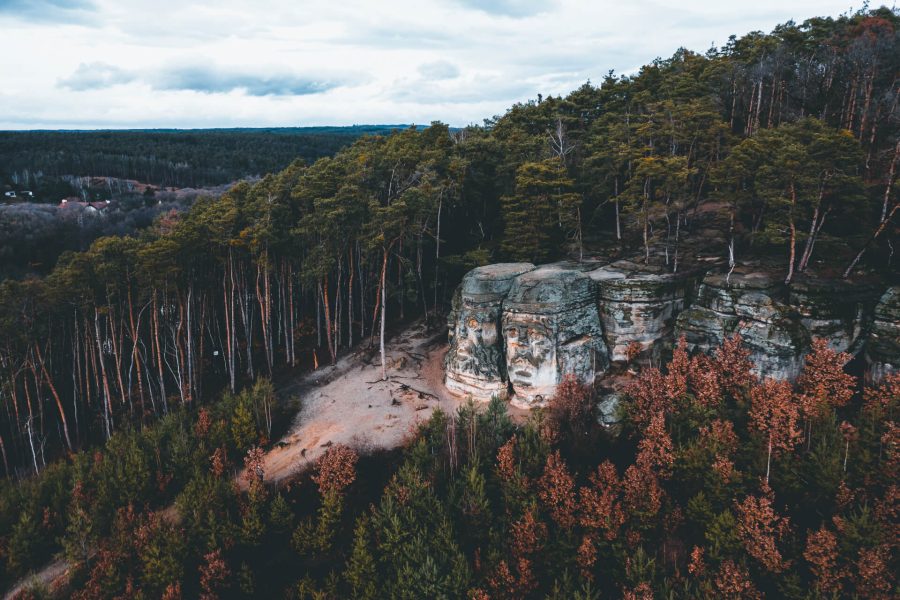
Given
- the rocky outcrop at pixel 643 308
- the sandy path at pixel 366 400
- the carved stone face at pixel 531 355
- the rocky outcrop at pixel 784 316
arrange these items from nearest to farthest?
the rocky outcrop at pixel 784 316 → the sandy path at pixel 366 400 → the rocky outcrop at pixel 643 308 → the carved stone face at pixel 531 355

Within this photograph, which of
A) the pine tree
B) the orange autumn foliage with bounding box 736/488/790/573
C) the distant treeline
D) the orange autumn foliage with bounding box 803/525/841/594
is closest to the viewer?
the orange autumn foliage with bounding box 803/525/841/594

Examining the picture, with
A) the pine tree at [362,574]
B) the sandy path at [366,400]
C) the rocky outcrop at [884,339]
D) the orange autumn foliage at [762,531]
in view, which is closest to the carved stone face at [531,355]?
the sandy path at [366,400]

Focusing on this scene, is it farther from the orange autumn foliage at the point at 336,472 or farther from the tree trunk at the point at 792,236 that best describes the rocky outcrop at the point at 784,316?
the orange autumn foliage at the point at 336,472

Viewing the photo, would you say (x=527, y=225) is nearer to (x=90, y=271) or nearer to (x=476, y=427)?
(x=476, y=427)

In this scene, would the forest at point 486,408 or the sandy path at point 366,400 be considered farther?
the sandy path at point 366,400

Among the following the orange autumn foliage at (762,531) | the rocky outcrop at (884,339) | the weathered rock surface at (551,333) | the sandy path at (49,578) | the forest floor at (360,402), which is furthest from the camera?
the weathered rock surface at (551,333)

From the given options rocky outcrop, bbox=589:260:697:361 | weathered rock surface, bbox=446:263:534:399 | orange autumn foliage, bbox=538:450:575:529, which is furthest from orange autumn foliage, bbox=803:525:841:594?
weathered rock surface, bbox=446:263:534:399

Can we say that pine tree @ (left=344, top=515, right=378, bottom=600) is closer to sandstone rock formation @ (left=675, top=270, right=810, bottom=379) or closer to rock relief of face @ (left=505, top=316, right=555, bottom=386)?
rock relief of face @ (left=505, top=316, right=555, bottom=386)
